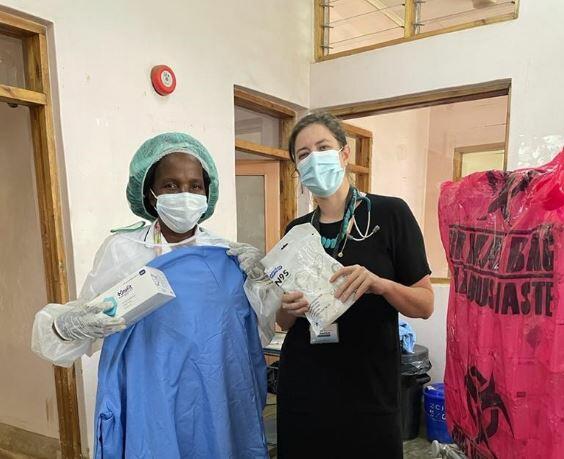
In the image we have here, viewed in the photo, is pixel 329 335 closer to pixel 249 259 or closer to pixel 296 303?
pixel 296 303

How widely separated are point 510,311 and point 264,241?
2782 mm

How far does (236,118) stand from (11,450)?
2.43m

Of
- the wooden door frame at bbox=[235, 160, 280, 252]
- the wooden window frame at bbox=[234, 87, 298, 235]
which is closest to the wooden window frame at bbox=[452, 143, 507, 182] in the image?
the wooden window frame at bbox=[234, 87, 298, 235]

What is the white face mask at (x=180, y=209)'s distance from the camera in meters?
1.04

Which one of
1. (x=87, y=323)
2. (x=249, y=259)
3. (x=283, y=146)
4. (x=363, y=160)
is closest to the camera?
(x=87, y=323)

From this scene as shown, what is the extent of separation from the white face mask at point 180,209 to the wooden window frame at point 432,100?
2.13 m

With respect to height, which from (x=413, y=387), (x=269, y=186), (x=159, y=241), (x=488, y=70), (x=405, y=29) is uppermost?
(x=405, y=29)

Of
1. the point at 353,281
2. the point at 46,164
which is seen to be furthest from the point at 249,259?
the point at 46,164

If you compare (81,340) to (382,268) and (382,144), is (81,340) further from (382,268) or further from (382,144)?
(382,144)

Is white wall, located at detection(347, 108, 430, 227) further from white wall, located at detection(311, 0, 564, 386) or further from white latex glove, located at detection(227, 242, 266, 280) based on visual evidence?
white latex glove, located at detection(227, 242, 266, 280)

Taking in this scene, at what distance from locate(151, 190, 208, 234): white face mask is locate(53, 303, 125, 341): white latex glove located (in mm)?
282

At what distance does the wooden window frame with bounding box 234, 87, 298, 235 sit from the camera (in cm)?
282

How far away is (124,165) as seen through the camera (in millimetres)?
2016

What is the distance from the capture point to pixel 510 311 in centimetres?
65
